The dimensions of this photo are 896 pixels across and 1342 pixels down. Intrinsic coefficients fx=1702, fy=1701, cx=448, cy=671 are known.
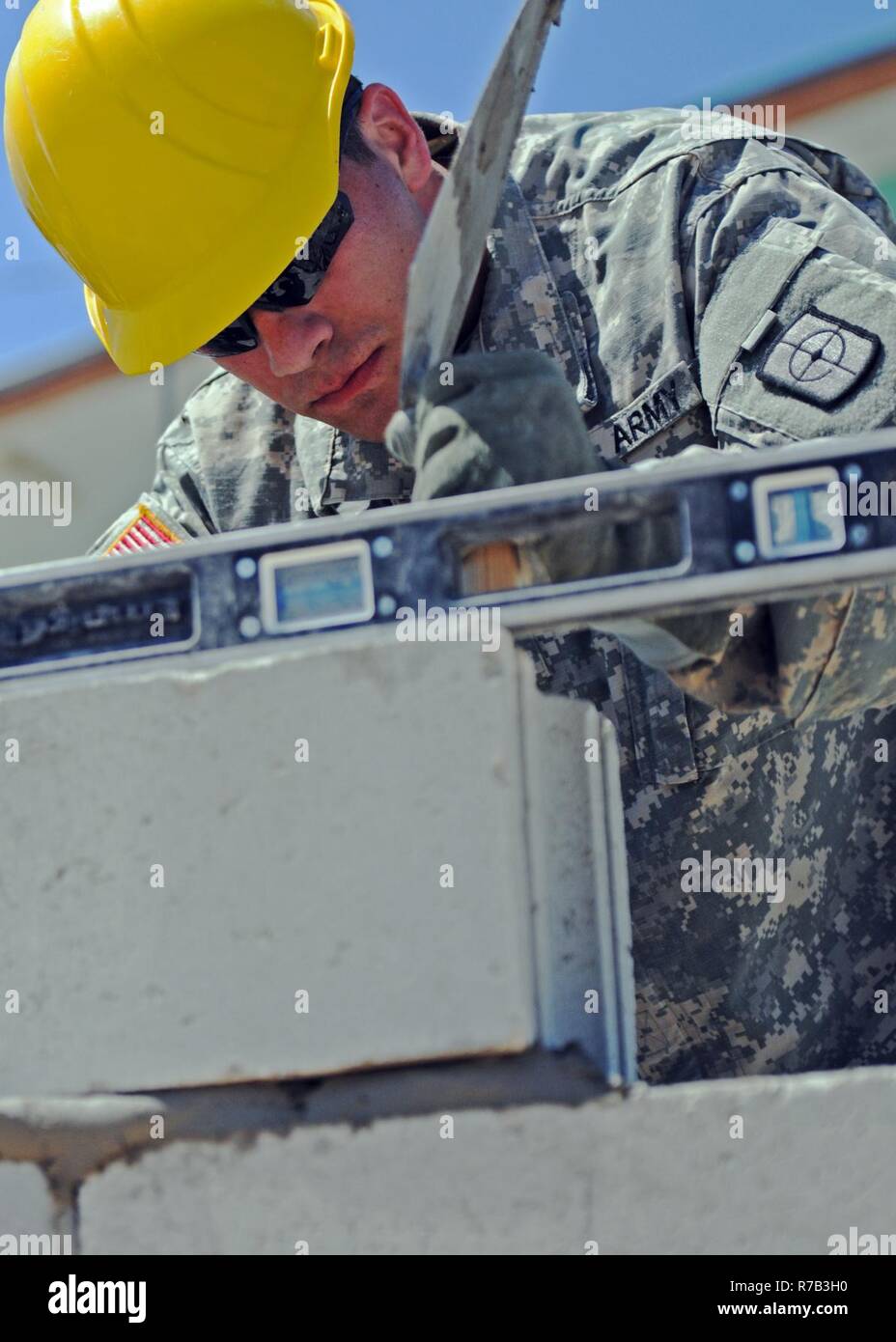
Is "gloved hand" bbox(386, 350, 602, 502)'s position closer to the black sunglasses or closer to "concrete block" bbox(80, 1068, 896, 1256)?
"concrete block" bbox(80, 1068, 896, 1256)

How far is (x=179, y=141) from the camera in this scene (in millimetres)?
2334

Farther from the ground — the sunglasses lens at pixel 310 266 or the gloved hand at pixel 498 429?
the sunglasses lens at pixel 310 266

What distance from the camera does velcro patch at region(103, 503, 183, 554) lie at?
116 inches

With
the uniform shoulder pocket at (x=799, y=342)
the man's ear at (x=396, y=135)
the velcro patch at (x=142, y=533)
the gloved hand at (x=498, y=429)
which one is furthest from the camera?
the velcro patch at (x=142, y=533)

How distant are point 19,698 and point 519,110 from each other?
0.81m

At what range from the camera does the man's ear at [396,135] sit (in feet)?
8.42

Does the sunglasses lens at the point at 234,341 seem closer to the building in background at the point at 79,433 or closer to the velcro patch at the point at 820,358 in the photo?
the velcro patch at the point at 820,358

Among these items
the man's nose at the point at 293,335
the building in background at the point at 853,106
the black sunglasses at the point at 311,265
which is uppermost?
the building in background at the point at 853,106

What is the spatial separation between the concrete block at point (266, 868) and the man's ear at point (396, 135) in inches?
53.8

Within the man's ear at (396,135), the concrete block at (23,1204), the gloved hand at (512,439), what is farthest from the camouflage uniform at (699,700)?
the concrete block at (23,1204)

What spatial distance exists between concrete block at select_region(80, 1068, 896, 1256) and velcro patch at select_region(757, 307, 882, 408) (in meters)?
1.02

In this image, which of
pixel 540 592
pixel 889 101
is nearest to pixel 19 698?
pixel 540 592

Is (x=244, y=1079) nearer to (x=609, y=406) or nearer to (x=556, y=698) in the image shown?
(x=556, y=698)

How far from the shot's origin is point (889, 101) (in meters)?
7.05
